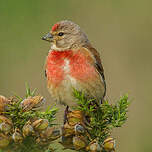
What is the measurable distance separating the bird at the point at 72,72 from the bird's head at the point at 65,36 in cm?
1

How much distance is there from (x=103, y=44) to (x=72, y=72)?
2.22m

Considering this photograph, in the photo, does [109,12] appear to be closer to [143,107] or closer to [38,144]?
[143,107]

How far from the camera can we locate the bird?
A: 3535 millimetres

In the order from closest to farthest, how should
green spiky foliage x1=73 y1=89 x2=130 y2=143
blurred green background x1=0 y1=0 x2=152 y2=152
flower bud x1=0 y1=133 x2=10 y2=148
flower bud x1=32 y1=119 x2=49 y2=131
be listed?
flower bud x1=0 y1=133 x2=10 y2=148 → flower bud x1=32 y1=119 x2=49 y2=131 → green spiky foliage x1=73 y1=89 x2=130 y2=143 → blurred green background x1=0 y1=0 x2=152 y2=152

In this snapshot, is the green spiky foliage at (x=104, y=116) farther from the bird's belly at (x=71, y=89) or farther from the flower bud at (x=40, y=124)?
the bird's belly at (x=71, y=89)

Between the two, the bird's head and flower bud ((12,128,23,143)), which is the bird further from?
flower bud ((12,128,23,143))

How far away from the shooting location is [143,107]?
503 centimetres

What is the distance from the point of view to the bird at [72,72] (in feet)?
11.6

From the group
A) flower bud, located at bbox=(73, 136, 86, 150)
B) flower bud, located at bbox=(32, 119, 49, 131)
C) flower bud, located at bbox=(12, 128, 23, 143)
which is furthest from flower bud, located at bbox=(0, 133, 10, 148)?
flower bud, located at bbox=(73, 136, 86, 150)

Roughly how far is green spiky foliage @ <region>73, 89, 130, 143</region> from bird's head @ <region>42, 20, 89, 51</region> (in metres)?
1.70

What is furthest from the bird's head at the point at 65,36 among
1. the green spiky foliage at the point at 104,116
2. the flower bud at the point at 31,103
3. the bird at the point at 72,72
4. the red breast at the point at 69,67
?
the flower bud at the point at 31,103

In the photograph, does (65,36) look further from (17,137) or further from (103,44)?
(17,137)

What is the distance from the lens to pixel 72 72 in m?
3.52

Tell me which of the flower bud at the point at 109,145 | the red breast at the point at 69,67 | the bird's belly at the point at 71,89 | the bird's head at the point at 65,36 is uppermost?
the bird's head at the point at 65,36
